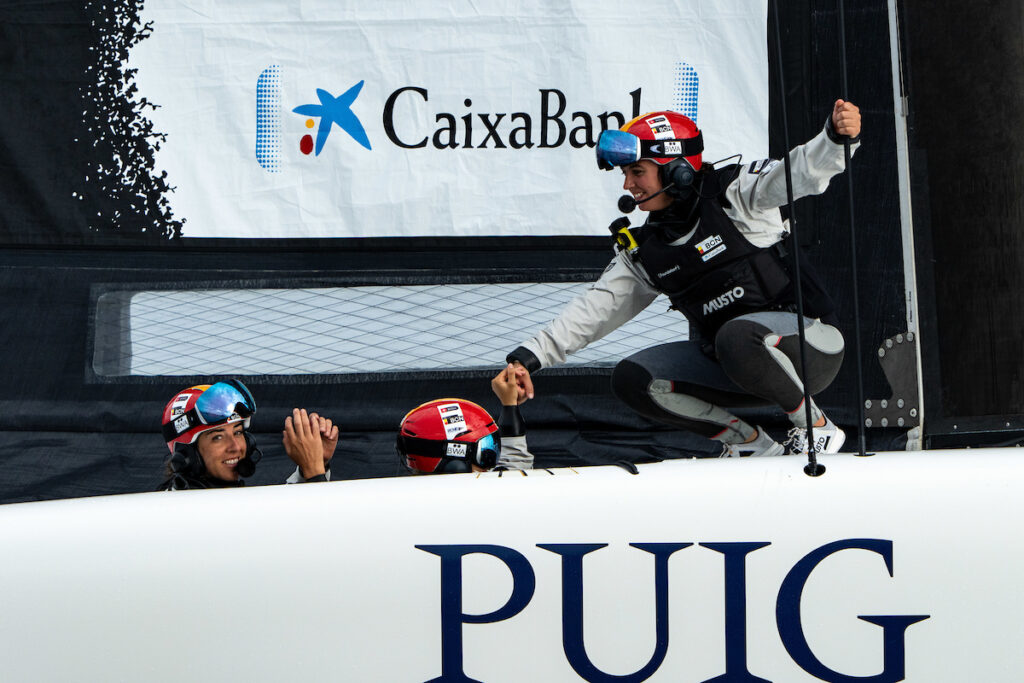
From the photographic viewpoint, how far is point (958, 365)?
2.03 metres

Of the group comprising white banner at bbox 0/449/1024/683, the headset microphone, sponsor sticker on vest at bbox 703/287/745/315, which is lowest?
white banner at bbox 0/449/1024/683

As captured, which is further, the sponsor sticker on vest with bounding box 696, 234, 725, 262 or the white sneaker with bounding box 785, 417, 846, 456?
the sponsor sticker on vest with bounding box 696, 234, 725, 262

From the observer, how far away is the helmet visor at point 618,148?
2.30 m

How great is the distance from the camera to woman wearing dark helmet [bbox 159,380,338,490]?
2.59 metres

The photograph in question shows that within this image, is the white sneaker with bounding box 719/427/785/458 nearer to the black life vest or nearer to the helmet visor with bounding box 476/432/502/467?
the black life vest

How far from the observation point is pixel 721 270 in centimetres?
234

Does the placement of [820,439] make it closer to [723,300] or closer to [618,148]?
[723,300]

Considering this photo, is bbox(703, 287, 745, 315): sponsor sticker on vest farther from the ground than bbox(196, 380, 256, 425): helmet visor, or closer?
farther from the ground


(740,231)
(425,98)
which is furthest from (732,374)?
(425,98)

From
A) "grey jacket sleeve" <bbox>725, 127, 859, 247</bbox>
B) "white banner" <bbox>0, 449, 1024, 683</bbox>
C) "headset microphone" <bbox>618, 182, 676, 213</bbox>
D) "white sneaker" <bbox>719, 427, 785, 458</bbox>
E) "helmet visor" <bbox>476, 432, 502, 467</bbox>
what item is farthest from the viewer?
"helmet visor" <bbox>476, 432, 502, 467</bbox>

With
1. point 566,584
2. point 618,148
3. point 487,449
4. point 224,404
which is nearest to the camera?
point 566,584

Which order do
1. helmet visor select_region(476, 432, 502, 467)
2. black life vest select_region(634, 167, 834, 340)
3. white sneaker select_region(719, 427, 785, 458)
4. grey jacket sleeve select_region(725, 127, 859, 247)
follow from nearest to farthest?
grey jacket sleeve select_region(725, 127, 859, 247) < black life vest select_region(634, 167, 834, 340) < white sneaker select_region(719, 427, 785, 458) < helmet visor select_region(476, 432, 502, 467)

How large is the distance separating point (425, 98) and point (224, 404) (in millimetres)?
785

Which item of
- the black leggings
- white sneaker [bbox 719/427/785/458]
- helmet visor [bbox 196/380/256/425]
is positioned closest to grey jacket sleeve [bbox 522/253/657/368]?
the black leggings
